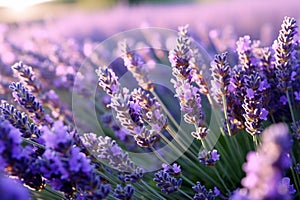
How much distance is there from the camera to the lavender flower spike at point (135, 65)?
1495mm

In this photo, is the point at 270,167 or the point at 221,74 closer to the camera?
the point at 270,167

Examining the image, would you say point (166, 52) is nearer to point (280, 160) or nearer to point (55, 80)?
point (55, 80)

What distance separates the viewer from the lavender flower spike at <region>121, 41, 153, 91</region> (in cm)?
150

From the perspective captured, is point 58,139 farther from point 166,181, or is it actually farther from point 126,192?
point 166,181

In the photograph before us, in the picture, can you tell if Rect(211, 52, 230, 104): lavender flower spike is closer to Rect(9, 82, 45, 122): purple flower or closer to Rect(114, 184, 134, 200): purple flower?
Rect(114, 184, 134, 200): purple flower

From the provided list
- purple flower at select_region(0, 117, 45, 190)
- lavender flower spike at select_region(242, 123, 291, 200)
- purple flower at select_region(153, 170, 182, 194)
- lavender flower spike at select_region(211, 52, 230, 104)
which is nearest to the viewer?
lavender flower spike at select_region(242, 123, 291, 200)

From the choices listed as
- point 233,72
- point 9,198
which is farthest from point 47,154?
point 233,72

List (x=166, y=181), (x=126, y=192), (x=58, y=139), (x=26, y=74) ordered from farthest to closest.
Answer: (x=26, y=74)
(x=166, y=181)
(x=126, y=192)
(x=58, y=139)

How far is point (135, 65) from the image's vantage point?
5.04 ft

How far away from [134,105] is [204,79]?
13.1 inches

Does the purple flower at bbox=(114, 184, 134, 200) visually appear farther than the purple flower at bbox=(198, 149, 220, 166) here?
No

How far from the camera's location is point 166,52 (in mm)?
2848

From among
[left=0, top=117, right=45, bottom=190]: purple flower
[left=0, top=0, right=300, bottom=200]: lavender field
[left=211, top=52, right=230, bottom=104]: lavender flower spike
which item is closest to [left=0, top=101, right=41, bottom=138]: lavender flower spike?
[left=0, top=0, right=300, bottom=200]: lavender field

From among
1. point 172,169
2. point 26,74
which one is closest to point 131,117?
point 172,169
